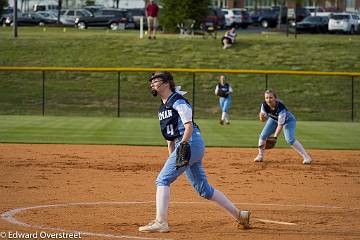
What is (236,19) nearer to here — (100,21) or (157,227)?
(100,21)

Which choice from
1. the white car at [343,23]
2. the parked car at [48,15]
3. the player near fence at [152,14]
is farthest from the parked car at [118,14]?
the white car at [343,23]

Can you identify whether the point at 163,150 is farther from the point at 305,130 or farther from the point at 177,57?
the point at 177,57

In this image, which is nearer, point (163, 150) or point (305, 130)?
point (163, 150)

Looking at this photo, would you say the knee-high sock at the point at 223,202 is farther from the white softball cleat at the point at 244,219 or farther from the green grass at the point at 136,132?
the green grass at the point at 136,132

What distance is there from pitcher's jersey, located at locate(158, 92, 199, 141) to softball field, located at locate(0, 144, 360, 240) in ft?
3.97

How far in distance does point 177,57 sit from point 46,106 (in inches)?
370

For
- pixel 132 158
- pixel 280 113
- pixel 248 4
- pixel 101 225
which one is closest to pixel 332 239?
pixel 101 225

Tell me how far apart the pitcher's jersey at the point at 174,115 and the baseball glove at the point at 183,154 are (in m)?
0.30

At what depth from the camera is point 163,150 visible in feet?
70.5

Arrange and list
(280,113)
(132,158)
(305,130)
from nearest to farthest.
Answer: (280,113), (132,158), (305,130)

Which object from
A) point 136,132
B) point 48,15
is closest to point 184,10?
point 48,15

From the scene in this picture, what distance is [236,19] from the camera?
67.3m

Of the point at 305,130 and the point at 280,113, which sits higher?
the point at 280,113

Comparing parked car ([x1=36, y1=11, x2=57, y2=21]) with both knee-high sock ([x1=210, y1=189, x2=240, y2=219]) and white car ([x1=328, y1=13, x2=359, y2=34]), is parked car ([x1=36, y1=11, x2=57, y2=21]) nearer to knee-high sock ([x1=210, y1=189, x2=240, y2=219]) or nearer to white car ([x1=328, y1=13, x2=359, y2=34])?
white car ([x1=328, y1=13, x2=359, y2=34])
